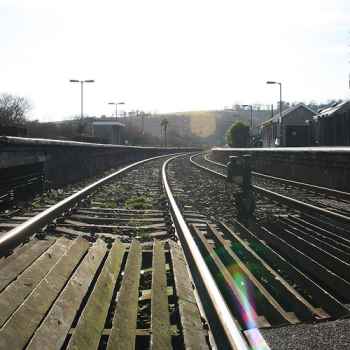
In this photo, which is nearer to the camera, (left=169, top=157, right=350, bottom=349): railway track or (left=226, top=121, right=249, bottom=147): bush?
(left=169, top=157, right=350, bottom=349): railway track

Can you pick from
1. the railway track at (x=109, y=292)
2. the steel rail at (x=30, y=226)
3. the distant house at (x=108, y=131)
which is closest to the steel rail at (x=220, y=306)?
the railway track at (x=109, y=292)

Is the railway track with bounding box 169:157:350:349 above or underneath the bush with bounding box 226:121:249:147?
underneath

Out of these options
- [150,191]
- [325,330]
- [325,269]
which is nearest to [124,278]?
[325,330]

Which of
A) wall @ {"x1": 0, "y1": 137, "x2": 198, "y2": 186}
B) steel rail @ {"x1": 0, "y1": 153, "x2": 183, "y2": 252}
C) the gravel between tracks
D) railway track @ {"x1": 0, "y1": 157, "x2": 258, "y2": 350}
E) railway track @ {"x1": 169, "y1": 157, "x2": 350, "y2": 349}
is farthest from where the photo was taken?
wall @ {"x1": 0, "y1": 137, "x2": 198, "y2": 186}

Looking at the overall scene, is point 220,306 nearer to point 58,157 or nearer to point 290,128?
point 58,157

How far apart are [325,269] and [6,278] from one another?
3.08 meters

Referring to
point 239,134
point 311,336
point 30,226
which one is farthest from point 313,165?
point 239,134

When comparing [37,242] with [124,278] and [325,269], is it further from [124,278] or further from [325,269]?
[325,269]

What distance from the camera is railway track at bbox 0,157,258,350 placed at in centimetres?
295

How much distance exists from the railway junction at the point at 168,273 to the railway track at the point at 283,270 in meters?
0.01

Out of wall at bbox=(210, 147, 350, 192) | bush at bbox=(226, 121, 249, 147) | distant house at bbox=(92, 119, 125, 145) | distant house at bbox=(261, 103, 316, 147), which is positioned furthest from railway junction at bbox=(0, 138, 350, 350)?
distant house at bbox=(92, 119, 125, 145)

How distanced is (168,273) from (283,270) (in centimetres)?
129

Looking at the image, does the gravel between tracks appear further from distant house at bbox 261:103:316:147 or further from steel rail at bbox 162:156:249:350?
distant house at bbox 261:103:316:147

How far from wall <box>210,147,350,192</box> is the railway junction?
2.08 meters
